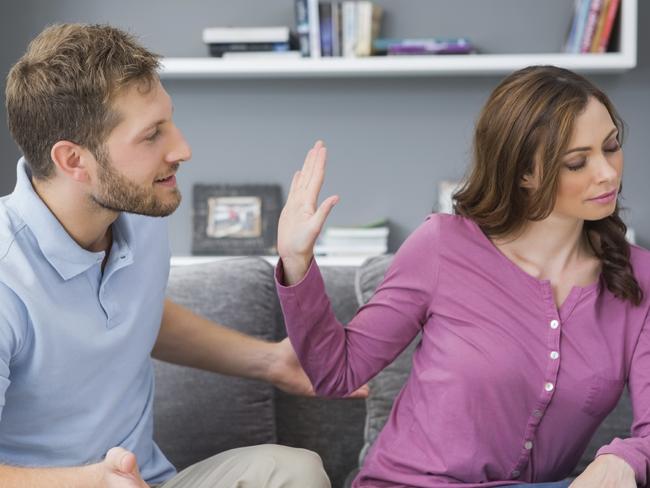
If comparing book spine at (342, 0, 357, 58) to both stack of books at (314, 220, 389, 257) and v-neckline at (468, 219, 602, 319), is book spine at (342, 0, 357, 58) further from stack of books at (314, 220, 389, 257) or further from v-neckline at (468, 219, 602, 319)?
v-neckline at (468, 219, 602, 319)

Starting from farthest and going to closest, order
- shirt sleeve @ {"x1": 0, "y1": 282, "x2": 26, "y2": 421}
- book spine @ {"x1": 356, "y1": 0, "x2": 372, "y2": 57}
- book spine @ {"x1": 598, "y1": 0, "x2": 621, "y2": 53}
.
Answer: book spine @ {"x1": 356, "y1": 0, "x2": 372, "y2": 57}
book spine @ {"x1": 598, "y1": 0, "x2": 621, "y2": 53}
shirt sleeve @ {"x1": 0, "y1": 282, "x2": 26, "y2": 421}

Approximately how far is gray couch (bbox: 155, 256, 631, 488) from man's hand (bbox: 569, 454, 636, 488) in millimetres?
512

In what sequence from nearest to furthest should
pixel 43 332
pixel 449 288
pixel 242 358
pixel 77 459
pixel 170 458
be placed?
pixel 43 332 < pixel 77 459 < pixel 449 288 < pixel 242 358 < pixel 170 458

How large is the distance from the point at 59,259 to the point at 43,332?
0.12 meters

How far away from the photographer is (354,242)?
12.3ft

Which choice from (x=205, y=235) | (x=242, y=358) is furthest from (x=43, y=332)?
(x=205, y=235)

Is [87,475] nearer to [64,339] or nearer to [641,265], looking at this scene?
[64,339]

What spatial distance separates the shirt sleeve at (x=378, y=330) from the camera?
1.69 metres

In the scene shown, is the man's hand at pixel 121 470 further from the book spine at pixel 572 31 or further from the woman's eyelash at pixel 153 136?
the book spine at pixel 572 31

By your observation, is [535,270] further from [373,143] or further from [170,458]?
[373,143]

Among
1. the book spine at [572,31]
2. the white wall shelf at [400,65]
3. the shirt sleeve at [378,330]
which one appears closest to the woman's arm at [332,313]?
the shirt sleeve at [378,330]

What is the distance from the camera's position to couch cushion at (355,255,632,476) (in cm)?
206

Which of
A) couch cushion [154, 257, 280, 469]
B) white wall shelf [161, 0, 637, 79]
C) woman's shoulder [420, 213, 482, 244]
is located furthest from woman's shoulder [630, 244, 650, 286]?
white wall shelf [161, 0, 637, 79]

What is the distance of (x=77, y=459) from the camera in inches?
62.4
